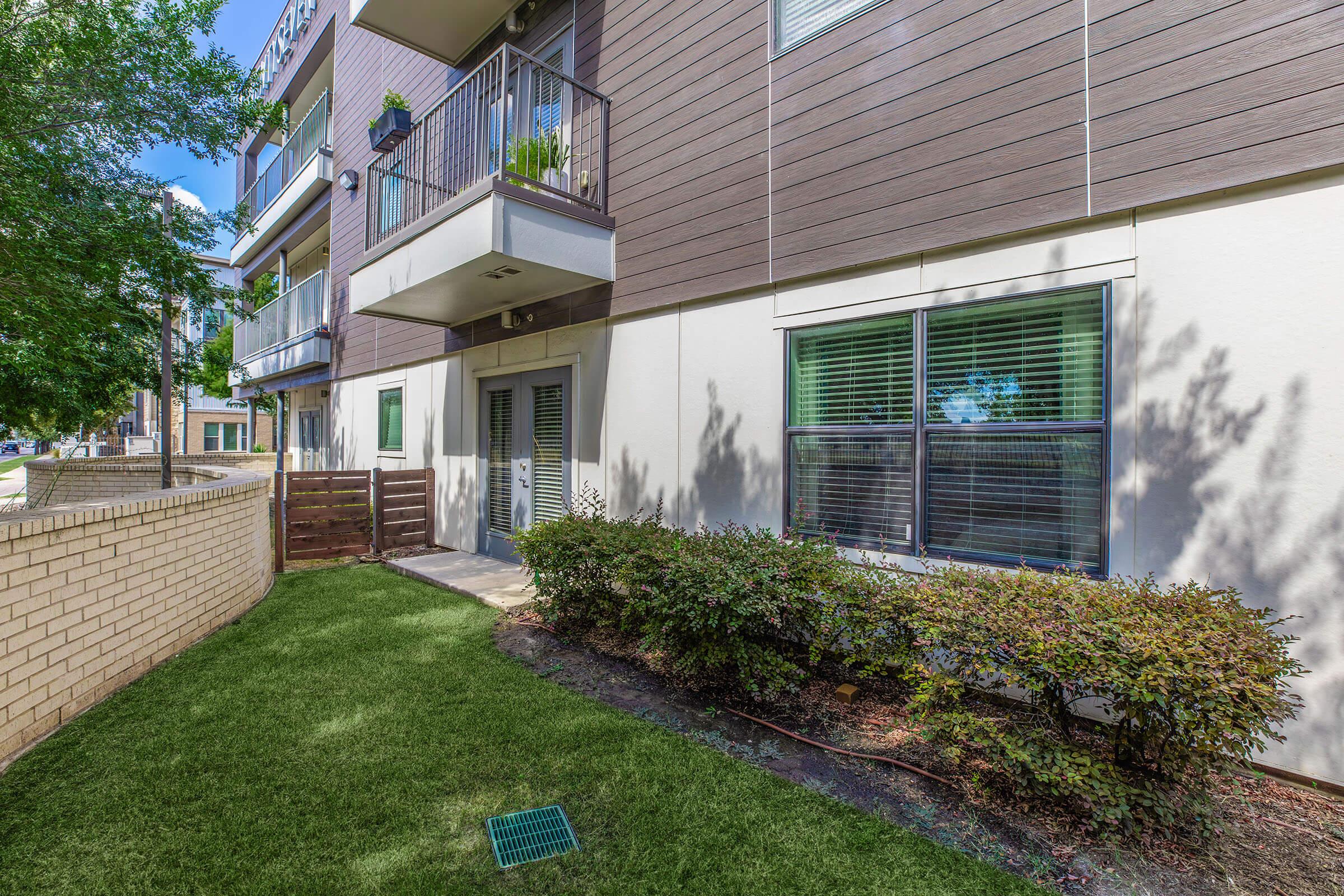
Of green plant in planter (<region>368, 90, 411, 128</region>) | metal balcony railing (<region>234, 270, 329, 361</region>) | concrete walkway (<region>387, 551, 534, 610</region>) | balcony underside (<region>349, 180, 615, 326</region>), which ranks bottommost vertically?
concrete walkway (<region>387, 551, 534, 610</region>)

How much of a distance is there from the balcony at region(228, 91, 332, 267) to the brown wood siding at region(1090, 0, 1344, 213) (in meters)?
12.7

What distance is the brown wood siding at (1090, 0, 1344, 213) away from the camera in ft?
9.00

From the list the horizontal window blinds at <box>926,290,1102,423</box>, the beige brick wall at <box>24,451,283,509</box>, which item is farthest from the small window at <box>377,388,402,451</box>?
the horizontal window blinds at <box>926,290,1102,423</box>

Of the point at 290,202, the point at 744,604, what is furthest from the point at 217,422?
the point at 744,604

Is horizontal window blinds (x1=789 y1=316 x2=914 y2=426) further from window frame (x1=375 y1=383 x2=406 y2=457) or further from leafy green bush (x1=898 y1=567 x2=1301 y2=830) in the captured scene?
window frame (x1=375 y1=383 x2=406 y2=457)

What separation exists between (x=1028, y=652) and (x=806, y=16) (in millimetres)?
4811

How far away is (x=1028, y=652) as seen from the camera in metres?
2.43

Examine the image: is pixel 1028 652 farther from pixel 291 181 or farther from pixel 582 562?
pixel 291 181

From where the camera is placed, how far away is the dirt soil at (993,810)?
2199 mm

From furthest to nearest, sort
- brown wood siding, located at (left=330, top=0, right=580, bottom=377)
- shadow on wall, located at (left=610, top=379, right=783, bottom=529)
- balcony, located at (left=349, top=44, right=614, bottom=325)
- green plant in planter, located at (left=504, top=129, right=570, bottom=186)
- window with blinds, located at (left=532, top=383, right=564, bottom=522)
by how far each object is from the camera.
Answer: brown wood siding, located at (left=330, top=0, right=580, bottom=377) < window with blinds, located at (left=532, top=383, right=564, bottom=522) < green plant in planter, located at (left=504, top=129, right=570, bottom=186) < balcony, located at (left=349, top=44, right=614, bottom=325) < shadow on wall, located at (left=610, top=379, right=783, bottom=529)

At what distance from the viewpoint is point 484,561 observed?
7730 millimetres

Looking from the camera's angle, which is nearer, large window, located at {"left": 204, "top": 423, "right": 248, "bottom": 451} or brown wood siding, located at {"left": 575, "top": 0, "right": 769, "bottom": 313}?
brown wood siding, located at {"left": 575, "top": 0, "right": 769, "bottom": 313}

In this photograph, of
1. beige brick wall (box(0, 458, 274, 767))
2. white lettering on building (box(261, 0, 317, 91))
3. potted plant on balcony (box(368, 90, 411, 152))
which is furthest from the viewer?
white lettering on building (box(261, 0, 317, 91))

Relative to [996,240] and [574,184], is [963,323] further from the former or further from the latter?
[574,184]
